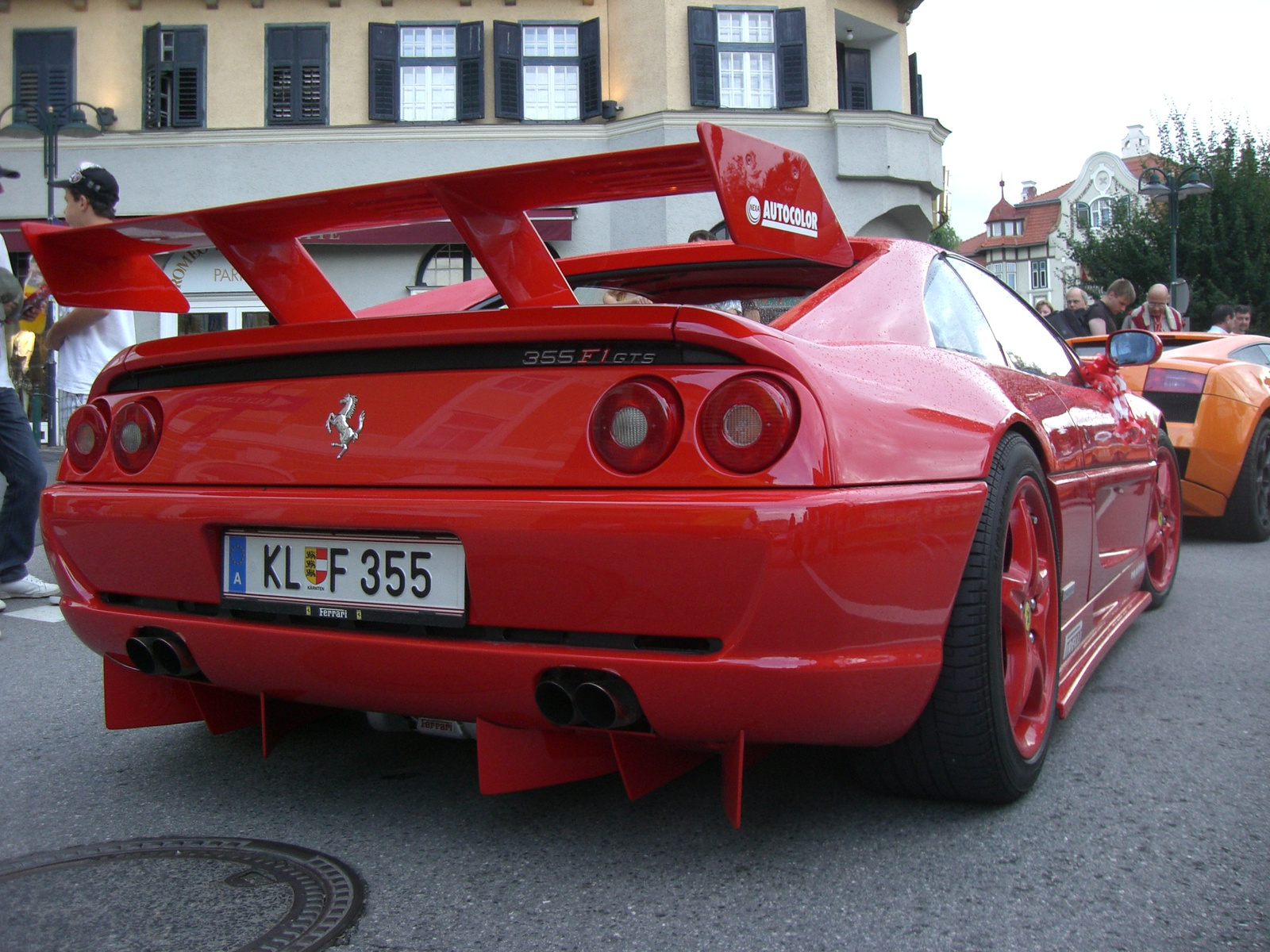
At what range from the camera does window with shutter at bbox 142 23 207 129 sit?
16.2m

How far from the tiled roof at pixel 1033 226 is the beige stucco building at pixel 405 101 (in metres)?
75.0

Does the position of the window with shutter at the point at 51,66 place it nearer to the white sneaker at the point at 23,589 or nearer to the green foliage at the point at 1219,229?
the white sneaker at the point at 23,589

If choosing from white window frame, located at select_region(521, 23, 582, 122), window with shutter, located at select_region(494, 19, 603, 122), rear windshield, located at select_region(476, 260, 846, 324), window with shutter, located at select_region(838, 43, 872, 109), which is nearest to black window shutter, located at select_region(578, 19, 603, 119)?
window with shutter, located at select_region(494, 19, 603, 122)

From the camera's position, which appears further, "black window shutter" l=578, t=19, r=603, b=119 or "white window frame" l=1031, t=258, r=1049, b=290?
"white window frame" l=1031, t=258, r=1049, b=290

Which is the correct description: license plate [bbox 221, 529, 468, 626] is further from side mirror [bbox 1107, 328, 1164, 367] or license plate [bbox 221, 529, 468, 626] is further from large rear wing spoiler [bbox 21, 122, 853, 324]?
side mirror [bbox 1107, 328, 1164, 367]

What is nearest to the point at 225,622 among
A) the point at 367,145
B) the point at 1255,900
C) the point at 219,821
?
the point at 219,821

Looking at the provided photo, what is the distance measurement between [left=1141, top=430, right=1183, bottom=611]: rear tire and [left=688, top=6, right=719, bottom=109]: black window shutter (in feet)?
39.8

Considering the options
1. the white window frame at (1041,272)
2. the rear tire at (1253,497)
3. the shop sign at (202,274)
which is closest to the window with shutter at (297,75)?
the shop sign at (202,274)

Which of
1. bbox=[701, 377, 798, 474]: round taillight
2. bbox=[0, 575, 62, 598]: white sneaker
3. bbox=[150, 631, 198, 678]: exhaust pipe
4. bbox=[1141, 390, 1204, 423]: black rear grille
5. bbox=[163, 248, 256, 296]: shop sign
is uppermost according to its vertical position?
bbox=[163, 248, 256, 296]: shop sign

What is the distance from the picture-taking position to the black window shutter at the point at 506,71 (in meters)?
15.9

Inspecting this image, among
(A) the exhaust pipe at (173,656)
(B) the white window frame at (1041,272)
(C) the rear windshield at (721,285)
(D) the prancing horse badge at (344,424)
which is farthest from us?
(B) the white window frame at (1041,272)

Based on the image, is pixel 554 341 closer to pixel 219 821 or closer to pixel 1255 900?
pixel 219 821

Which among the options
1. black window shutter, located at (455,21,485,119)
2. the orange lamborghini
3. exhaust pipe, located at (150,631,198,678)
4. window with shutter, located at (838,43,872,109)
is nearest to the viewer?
exhaust pipe, located at (150,631,198,678)

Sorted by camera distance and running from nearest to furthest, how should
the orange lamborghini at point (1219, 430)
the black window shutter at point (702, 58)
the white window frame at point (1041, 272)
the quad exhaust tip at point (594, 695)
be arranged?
the quad exhaust tip at point (594, 695), the orange lamborghini at point (1219, 430), the black window shutter at point (702, 58), the white window frame at point (1041, 272)
